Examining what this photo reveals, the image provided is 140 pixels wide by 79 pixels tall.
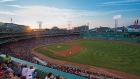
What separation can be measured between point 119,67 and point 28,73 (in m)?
19.1

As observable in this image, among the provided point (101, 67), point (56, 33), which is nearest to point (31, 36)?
point (56, 33)

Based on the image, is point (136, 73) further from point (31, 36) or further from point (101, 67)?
point (31, 36)

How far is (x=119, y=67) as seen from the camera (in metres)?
21.4

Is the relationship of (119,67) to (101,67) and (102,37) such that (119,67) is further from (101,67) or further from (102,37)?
(102,37)

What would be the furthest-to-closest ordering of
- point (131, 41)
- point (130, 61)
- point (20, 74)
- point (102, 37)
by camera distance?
point (102, 37) < point (131, 41) < point (130, 61) < point (20, 74)

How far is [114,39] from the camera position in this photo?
5612 cm

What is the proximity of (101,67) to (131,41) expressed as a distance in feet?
105

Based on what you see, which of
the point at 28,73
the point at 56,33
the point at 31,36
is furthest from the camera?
the point at 56,33

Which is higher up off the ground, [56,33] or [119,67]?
[56,33]

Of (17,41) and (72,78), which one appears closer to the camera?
(72,78)

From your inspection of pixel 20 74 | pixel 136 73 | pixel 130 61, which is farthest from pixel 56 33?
pixel 20 74

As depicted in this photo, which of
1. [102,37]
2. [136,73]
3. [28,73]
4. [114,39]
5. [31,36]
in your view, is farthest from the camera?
[102,37]

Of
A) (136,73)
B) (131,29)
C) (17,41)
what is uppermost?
(131,29)

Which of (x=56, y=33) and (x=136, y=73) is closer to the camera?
(x=136, y=73)
